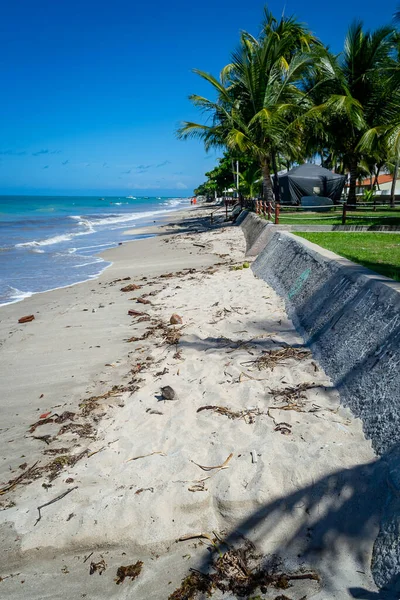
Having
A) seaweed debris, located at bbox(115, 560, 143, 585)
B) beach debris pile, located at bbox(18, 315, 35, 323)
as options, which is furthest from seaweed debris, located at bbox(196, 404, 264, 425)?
beach debris pile, located at bbox(18, 315, 35, 323)

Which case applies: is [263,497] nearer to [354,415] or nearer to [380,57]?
[354,415]

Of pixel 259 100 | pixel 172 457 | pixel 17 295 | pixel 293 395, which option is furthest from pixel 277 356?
pixel 259 100

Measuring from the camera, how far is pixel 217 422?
363 cm

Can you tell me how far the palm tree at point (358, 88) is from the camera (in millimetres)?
17922

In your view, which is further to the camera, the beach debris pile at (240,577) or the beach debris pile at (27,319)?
the beach debris pile at (27,319)

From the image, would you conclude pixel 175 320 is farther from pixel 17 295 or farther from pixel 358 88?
pixel 358 88

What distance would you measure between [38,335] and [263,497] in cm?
509

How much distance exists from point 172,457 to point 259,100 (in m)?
17.9

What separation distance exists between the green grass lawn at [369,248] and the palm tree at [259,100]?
8.43 metres

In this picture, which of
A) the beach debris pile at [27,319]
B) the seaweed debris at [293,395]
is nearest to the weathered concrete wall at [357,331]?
the seaweed debris at [293,395]

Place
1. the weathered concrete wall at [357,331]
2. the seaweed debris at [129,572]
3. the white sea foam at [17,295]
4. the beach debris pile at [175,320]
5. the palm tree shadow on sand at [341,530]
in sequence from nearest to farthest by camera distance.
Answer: the palm tree shadow on sand at [341,530] < the seaweed debris at [129,572] < the weathered concrete wall at [357,331] < the beach debris pile at [175,320] < the white sea foam at [17,295]

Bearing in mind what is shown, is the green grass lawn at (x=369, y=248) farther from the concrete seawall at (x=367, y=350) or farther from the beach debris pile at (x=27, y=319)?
the beach debris pile at (x=27, y=319)

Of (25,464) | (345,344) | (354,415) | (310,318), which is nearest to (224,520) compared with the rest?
(354,415)

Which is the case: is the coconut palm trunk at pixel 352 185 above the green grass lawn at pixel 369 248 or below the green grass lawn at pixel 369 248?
above
